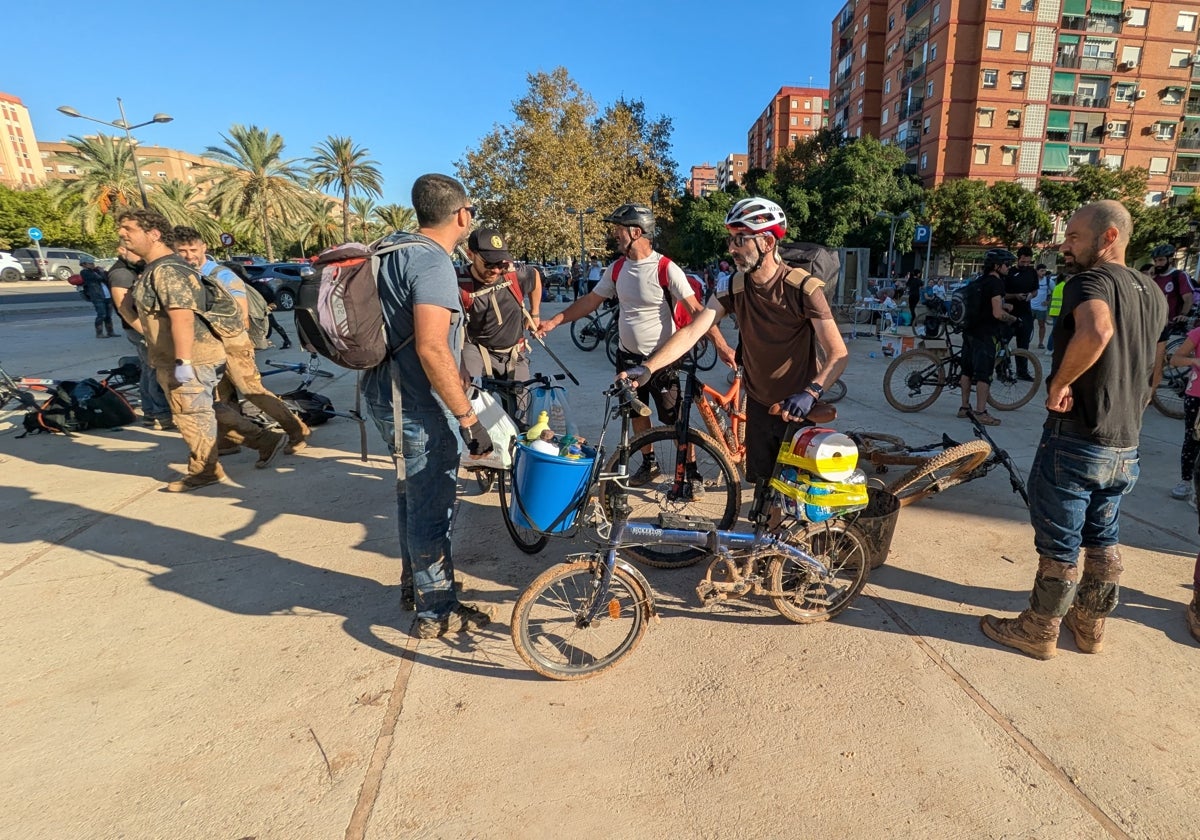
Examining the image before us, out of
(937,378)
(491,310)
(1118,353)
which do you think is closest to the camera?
(1118,353)

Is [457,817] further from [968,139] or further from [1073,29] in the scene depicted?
[1073,29]

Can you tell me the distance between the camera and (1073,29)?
134 ft

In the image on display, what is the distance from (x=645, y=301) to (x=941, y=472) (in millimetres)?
2263

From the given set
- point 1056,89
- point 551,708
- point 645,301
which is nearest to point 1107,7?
point 1056,89

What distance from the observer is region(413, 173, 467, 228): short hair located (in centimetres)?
251

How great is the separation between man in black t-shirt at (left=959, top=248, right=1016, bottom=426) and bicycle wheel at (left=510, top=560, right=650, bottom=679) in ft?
16.5

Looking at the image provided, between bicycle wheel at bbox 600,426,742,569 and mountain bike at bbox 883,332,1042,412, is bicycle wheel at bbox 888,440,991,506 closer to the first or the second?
bicycle wheel at bbox 600,426,742,569

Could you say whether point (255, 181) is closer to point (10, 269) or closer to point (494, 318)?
point (10, 269)

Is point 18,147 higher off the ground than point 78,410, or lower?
higher

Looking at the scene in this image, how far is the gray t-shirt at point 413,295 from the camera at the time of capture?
233 centimetres

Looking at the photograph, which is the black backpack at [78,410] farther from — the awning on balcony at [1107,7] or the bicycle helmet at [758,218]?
the awning on balcony at [1107,7]

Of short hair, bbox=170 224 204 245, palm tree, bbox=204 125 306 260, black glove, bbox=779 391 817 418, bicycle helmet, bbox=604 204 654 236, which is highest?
palm tree, bbox=204 125 306 260

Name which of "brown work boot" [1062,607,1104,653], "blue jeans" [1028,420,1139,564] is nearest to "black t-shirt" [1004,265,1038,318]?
"blue jeans" [1028,420,1139,564]

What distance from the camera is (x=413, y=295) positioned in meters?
2.35
